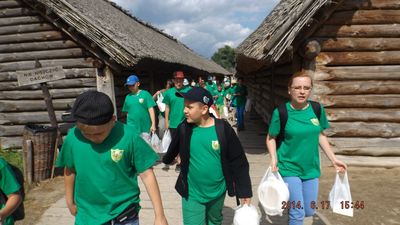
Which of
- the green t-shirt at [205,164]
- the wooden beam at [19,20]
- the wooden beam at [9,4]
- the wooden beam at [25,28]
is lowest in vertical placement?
the green t-shirt at [205,164]

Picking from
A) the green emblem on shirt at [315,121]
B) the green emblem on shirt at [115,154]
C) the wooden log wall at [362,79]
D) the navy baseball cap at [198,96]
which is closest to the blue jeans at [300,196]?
the green emblem on shirt at [315,121]

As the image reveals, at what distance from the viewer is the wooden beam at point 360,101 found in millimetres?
6441

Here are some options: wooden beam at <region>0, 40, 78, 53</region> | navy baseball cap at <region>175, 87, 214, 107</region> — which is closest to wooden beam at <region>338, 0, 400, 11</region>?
navy baseball cap at <region>175, 87, 214, 107</region>

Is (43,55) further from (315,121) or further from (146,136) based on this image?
(315,121)

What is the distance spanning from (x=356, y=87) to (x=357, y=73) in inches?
10.9

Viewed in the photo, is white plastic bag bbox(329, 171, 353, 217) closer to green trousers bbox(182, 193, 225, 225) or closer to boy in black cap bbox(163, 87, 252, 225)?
boy in black cap bbox(163, 87, 252, 225)

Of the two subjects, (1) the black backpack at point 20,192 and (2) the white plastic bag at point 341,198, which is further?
(2) the white plastic bag at point 341,198

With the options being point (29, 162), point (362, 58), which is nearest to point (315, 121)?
point (362, 58)

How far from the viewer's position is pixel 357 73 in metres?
6.46

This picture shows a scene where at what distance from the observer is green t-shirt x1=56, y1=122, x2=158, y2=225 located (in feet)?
6.85

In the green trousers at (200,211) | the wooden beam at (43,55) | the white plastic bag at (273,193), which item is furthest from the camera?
the wooden beam at (43,55)

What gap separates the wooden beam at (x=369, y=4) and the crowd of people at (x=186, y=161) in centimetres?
400

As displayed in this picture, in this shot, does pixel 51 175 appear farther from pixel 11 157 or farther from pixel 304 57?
pixel 304 57

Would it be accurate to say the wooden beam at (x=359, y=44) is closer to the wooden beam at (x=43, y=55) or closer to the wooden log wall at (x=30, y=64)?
the wooden log wall at (x=30, y=64)
